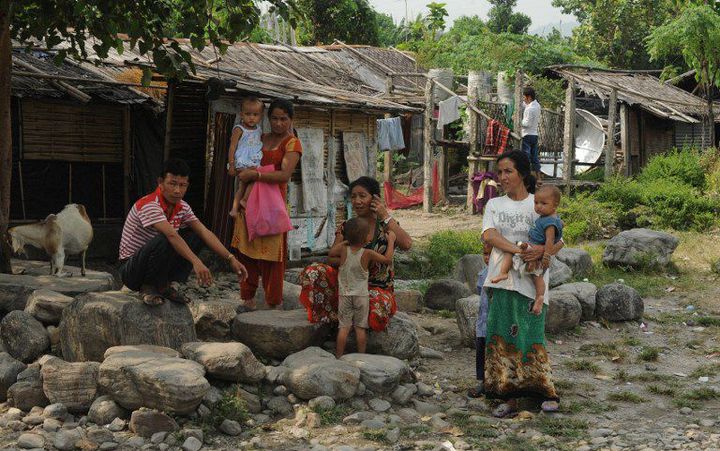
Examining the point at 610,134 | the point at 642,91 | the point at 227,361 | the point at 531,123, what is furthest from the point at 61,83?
the point at 642,91

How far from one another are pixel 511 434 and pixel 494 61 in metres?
20.1

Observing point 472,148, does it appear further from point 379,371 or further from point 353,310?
point 379,371

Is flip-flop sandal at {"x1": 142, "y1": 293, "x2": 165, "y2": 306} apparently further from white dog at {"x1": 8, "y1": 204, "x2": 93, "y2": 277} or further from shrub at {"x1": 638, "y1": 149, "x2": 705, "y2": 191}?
shrub at {"x1": 638, "y1": 149, "x2": 705, "y2": 191}

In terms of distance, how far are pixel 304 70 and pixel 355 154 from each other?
7586 millimetres

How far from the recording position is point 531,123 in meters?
14.8

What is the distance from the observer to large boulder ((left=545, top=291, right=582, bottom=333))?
8.25m

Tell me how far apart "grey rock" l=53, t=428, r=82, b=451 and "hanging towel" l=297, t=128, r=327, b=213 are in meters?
6.52

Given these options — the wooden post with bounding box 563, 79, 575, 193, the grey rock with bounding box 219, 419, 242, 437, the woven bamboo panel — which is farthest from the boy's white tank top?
the wooden post with bounding box 563, 79, 575, 193

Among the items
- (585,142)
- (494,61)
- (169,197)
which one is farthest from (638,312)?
(494,61)

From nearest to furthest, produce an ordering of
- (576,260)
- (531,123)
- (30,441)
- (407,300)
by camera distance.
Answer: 1. (30,441)
2. (407,300)
3. (576,260)
4. (531,123)

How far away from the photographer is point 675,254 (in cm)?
1277

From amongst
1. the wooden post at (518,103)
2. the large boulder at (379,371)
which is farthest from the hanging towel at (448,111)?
the large boulder at (379,371)

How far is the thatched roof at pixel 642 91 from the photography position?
64.7 feet

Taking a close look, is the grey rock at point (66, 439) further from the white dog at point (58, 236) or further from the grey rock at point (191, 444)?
the white dog at point (58, 236)
